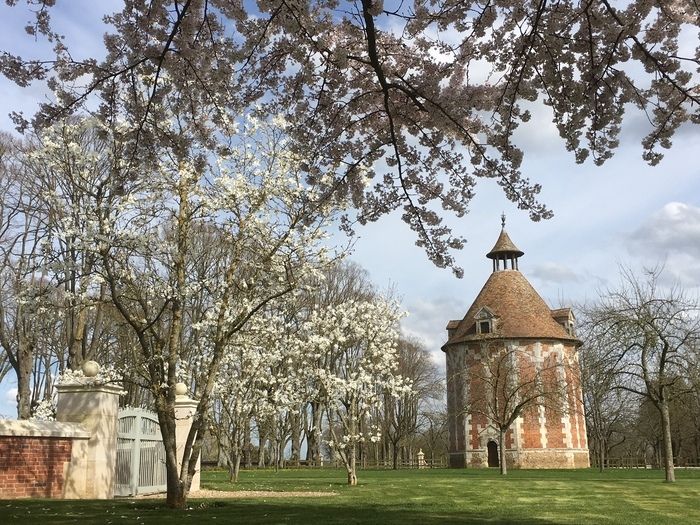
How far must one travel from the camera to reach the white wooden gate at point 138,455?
45.7 feet

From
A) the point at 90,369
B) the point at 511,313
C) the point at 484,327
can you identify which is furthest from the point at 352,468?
the point at 511,313

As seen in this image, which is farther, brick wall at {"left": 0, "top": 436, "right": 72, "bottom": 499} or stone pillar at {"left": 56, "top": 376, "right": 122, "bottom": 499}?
stone pillar at {"left": 56, "top": 376, "right": 122, "bottom": 499}

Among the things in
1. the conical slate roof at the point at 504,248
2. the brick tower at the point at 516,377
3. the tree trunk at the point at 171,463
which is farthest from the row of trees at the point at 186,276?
the conical slate roof at the point at 504,248

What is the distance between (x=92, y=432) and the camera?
11.9 meters

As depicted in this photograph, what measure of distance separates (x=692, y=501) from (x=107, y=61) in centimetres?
1421

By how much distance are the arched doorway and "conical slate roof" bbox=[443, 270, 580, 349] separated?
6.23 metres

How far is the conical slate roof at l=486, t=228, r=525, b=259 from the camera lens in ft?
138

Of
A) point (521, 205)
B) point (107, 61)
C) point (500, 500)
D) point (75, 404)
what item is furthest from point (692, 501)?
point (107, 61)

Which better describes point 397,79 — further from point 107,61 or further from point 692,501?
point 692,501

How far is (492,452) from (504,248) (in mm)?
13104

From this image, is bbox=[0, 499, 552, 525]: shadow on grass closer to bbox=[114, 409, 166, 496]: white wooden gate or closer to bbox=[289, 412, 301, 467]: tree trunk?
bbox=[114, 409, 166, 496]: white wooden gate

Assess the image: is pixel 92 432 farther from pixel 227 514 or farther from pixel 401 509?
pixel 401 509

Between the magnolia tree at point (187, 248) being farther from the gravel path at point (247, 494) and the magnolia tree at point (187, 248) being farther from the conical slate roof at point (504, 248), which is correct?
the conical slate roof at point (504, 248)

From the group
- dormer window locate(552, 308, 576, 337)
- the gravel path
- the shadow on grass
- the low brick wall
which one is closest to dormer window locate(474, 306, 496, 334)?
dormer window locate(552, 308, 576, 337)
